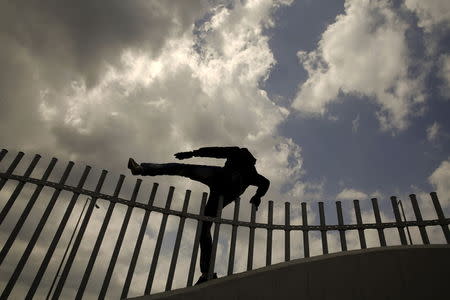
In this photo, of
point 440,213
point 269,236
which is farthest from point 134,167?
point 440,213

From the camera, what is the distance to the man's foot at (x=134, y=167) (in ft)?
14.7

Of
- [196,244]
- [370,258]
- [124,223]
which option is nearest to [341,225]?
[370,258]

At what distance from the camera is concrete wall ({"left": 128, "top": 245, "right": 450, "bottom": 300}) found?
2934 millimetres

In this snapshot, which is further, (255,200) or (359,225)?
(255,200)

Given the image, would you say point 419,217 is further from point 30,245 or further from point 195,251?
point 30,245

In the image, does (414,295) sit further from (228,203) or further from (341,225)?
(228,203)

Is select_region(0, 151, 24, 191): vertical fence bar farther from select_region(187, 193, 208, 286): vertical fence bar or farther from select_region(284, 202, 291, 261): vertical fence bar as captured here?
select_region(284, 202, 291, 261): vertical fence bar

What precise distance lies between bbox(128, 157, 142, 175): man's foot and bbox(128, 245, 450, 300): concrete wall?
1.96m

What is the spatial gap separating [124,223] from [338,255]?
8.46ft

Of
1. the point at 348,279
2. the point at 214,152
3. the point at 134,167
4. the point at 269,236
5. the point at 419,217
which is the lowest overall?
the point at 348,279

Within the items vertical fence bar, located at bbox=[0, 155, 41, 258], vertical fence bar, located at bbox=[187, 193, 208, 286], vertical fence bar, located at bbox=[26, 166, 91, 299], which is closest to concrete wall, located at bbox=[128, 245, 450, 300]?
vertical fence bar, located at bbox=[187, 193, 208, 286]

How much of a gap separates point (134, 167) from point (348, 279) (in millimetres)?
3207

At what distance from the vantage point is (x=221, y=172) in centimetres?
469

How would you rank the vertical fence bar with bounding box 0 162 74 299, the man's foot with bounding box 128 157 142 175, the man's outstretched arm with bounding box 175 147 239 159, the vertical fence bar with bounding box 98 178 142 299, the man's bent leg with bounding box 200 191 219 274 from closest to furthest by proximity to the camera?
1. the vertical fence bar with bounding box 0 162 74 299
2. the vertical fence bar with bounding box 98 178 142 299
3. the man's bent leg with bounding box 200 191 219 274
4. the man's foot with bounding box 128 157 142 175
5. the man's outstretched arm with bounding box 175 147 239 159
